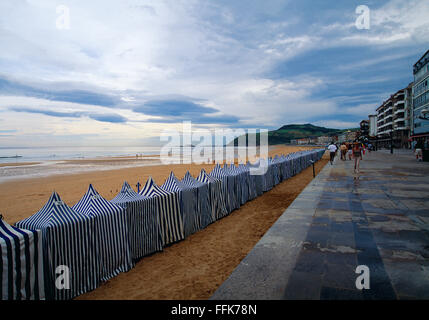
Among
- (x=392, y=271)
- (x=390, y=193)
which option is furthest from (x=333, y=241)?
(x=390, y=193)

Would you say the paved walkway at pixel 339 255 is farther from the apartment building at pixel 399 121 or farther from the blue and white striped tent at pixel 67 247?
the apartment building at pixel 399 121

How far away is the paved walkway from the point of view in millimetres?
2936

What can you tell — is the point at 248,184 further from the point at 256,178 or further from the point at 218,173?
the point at 218,173

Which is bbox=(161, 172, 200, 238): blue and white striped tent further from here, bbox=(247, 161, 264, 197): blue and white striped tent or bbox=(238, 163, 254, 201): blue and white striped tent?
bbox=(247, 161, 264, 197): blue and white striped tent

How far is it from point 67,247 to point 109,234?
73 cm

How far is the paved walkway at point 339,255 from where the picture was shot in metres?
2.94

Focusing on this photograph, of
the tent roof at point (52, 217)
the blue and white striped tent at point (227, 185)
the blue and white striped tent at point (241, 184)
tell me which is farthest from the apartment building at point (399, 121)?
the tent roof at point (52, 217)

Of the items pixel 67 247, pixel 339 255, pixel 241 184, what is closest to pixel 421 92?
pixel 241 184

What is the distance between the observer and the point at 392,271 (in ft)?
10.9

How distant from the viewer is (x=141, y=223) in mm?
4996

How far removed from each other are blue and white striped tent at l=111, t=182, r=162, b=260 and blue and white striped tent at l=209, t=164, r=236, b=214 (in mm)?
3202

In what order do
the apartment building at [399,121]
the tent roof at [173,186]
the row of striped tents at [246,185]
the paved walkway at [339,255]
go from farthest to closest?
1. the apartment building at [399,121]
2. the row of striped tents at [246,185]
3. the tent roof at [173,186]
4. the paved walkway at [339,255]

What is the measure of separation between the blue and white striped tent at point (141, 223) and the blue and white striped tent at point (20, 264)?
1653 mm

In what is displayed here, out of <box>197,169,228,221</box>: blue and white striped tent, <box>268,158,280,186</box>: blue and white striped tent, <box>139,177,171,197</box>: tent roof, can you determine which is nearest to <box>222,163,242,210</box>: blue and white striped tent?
<box>197,169,228,221</box>: blue and white striped tent
